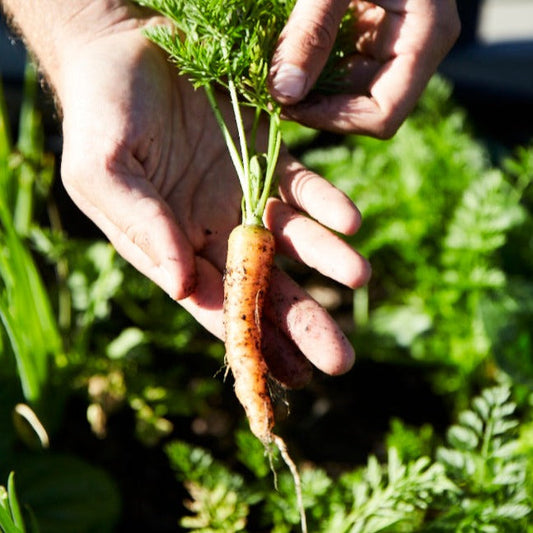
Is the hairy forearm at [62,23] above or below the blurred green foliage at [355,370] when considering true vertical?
above

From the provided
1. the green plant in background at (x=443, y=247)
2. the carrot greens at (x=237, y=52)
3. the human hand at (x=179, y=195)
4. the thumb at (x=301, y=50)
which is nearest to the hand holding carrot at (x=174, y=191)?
the human hand at (x=179, y=195)

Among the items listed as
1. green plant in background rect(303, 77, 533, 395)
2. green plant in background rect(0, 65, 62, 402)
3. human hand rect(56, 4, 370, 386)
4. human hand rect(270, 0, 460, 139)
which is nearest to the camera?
human hand rect(56, 4, 370, 386)

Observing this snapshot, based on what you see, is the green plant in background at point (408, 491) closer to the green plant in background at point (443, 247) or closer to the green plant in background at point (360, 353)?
the green plant in background at point (360, 353)

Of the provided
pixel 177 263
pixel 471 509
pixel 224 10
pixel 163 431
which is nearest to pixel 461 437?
pixel 471 509

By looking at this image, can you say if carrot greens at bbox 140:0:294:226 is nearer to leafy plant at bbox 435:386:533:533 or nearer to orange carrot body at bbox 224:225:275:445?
orange carrot body at bbox 224:225:275:445

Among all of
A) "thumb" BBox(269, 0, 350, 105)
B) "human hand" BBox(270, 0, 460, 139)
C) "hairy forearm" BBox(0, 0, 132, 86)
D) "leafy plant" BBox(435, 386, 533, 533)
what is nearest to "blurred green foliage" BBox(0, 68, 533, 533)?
"leafy plant" BBox(435, 386, 533, 533)
